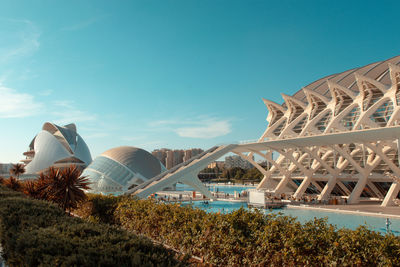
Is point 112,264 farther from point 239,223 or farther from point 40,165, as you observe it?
point 40,165

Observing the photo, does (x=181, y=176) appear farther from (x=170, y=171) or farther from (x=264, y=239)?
(x=264, y=239)

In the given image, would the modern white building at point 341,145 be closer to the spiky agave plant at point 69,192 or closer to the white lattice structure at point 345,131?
the white lattice structure at point 345,131

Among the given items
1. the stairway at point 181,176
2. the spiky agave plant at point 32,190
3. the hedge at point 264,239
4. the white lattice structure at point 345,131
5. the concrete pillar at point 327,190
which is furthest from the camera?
the concrete pillar at point 327,190

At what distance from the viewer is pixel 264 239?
654 cm

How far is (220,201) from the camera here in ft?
99.3

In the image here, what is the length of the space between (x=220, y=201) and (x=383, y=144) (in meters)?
15.0

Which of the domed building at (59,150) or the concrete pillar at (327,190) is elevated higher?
the domed building at (59,150)

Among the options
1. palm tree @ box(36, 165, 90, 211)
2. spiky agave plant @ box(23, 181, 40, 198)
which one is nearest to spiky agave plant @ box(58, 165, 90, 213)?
palm tree @ box(36, 165, 90, 211)

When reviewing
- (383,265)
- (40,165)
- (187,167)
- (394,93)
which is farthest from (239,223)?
(40,165)

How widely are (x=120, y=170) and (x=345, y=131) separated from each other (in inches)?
898

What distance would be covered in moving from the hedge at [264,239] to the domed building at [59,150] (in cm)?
5831

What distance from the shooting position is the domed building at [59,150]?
62812 millimetres

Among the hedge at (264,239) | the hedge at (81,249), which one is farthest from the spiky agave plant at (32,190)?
the hedge at (81,249)

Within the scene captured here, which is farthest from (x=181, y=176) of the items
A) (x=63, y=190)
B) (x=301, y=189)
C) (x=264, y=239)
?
(x=264, y=239)
